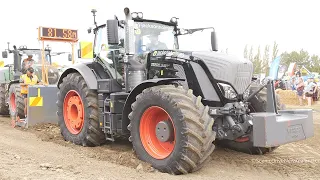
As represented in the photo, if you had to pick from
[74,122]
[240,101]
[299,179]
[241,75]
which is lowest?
[299,179]

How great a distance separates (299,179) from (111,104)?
3065mm

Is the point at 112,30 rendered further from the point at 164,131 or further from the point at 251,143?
→ the point at 251,143

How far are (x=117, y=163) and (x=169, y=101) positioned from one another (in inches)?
53.7

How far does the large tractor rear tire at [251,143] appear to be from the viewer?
5938mm

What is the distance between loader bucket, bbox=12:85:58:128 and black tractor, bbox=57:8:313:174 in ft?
6.87

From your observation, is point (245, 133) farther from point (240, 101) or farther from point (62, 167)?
point (62, 167)

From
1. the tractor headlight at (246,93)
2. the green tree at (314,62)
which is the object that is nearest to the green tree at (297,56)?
the green tree at (314,62)

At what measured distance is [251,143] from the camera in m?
6.34

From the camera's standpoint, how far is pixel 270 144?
4.73 meters

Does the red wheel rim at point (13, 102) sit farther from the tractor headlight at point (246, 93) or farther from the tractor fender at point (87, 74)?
the tractor headlight at point (246, 93)

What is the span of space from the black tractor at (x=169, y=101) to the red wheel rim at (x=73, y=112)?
0.02 metres

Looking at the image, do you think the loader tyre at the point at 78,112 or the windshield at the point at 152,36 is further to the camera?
the loader tyre at the point at 78,112

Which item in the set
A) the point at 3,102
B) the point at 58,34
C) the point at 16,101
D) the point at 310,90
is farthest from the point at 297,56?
the point at 16,101

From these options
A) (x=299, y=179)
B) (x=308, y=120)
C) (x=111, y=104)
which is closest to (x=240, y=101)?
(x=308, y=120)
